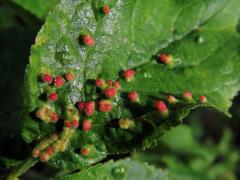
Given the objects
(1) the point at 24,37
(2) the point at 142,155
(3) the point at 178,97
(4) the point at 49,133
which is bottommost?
(2) the point at 142,155

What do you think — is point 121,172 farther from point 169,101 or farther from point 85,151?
point 169,101

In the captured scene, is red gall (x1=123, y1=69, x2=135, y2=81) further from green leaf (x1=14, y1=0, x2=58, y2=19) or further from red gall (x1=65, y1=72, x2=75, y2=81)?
green leaf (x1=14, y1=0, x2=58, y2=19)

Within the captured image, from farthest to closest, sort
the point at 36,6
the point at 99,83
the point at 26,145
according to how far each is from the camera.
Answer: the point at 36,6, the point at 26,145, the point at 99,83

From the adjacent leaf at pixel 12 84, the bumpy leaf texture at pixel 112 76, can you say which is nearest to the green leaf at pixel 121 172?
the bumpy leaf texture at pixel 112 76

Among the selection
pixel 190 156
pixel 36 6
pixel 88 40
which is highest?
pixel 36 6

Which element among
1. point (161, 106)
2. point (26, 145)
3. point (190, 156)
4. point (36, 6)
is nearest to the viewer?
point (161, 106)

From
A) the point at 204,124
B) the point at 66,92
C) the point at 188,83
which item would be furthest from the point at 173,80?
the point at 204,124

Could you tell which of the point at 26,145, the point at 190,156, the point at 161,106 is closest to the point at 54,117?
the point at 26,145

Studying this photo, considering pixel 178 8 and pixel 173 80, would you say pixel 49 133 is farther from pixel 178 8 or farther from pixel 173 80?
pixel 178 8
